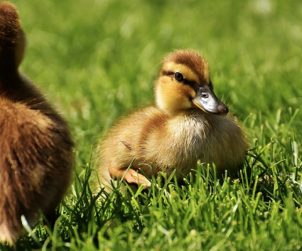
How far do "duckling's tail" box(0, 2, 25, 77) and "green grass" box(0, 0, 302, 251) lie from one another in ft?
0.86

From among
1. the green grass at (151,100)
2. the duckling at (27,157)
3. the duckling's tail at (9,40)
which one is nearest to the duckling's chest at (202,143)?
the green grass at (151,100)

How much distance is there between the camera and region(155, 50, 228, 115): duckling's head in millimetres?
3496

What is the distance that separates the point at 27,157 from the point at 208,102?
0.87 m

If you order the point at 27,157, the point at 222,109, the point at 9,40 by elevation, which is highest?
the point at 9,40

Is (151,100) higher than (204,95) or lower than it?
lower

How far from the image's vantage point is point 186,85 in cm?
359

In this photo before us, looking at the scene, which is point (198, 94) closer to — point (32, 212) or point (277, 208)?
point (277, 208)

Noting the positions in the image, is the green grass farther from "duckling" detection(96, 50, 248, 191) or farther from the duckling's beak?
the duckling's beak

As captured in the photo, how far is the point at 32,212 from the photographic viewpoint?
3.03m

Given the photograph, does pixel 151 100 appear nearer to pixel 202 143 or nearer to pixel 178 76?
pixel 178 76

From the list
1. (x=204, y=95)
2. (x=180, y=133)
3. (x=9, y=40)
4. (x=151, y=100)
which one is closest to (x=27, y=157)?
(x=9, y=40)

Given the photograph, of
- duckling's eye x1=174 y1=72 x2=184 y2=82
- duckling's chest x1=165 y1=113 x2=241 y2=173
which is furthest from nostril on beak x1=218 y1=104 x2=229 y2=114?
duckling's eye x1=174 y1=72 x2=184 y2=82

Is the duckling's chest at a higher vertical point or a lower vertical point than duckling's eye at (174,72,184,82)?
lower

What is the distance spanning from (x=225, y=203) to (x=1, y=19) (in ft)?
3.69
